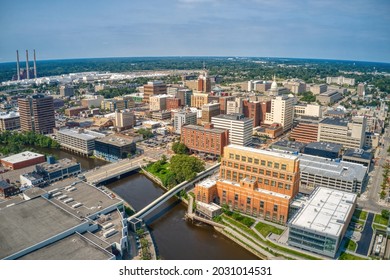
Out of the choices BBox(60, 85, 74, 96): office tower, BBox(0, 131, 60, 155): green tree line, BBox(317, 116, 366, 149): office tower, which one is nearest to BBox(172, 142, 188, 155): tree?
BBox(0, 131, 60, 155): green tree line

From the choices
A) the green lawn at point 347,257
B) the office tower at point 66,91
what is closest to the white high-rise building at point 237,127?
the green lawn at point 347,257

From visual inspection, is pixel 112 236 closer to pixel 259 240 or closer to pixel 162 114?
pixel 259 240

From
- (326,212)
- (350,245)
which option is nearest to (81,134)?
(326,212)

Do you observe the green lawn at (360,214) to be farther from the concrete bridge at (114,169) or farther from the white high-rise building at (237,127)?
the concrete bridge at (114,169)

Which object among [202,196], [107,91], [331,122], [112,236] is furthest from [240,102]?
[107,91]

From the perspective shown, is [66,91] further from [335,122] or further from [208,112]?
[335,122]

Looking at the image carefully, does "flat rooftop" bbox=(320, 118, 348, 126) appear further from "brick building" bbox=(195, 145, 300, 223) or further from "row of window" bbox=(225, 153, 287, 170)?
"row of window" bbox=(225, 153, 287, 170)

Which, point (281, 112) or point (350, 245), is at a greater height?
point (281, 112)
